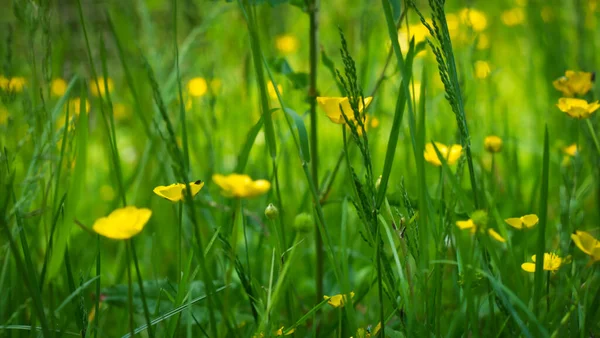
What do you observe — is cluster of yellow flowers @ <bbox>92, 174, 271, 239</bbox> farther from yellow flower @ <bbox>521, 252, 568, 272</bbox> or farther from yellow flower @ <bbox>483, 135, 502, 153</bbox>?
yellow flower @ <bbox>483, 135, 502, 153</bbox>

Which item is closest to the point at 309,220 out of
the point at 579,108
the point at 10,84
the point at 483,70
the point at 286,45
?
the point at 579,108

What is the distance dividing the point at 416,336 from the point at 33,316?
0.48m

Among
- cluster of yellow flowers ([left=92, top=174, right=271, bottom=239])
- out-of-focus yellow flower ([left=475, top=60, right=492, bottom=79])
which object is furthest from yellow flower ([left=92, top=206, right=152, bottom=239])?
out-of-focus yellow flower ([left=475, top=60, right=492, bottom=79])

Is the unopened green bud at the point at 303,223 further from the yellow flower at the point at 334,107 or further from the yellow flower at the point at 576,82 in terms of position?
the yellow flower at the point at 576,82

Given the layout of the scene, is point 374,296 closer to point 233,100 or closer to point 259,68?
point 259,68

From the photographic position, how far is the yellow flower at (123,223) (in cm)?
54

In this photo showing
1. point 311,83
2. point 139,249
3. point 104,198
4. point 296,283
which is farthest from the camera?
point 104,198

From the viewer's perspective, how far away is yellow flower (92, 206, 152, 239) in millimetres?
544

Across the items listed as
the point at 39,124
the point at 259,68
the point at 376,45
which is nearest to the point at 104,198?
the point at 39,124

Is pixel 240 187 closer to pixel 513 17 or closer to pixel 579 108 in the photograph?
pixel 579 108

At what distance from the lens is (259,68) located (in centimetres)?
69

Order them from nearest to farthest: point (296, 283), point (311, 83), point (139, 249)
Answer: point (311, 83) < point (296, 283) < point (139, 249)

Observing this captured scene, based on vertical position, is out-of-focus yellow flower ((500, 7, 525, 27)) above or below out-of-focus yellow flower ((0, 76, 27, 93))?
above

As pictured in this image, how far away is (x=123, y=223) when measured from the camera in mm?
557
